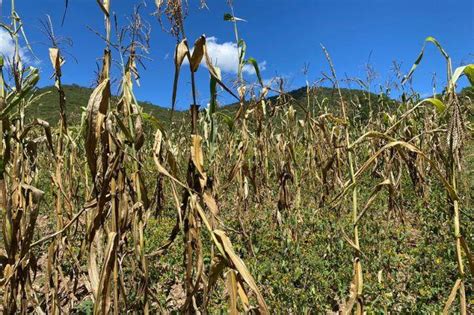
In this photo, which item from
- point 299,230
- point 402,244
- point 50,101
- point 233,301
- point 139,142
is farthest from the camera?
point 50,101

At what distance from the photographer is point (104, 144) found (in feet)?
3.98

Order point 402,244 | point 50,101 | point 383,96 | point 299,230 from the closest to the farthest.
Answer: point 402,244, point 299,230, point 383,96, point 50,101

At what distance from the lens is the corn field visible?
114 centimetres

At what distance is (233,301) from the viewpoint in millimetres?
958

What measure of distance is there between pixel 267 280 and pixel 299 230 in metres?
1.07

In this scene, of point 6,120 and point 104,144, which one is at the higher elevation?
point 6,120

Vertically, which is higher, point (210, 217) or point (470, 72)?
point (470, 72)

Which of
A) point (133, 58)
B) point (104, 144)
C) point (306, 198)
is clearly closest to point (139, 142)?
point (104, 144)

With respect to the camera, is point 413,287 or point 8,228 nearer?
point 8,228

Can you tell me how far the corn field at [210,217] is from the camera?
1142mm

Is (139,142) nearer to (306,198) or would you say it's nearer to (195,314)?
(195,314)

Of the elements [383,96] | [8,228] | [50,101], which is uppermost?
[50,101]

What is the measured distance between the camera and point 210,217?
1.28 meters

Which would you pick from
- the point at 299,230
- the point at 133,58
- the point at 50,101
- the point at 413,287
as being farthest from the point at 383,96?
the point at 50,101
